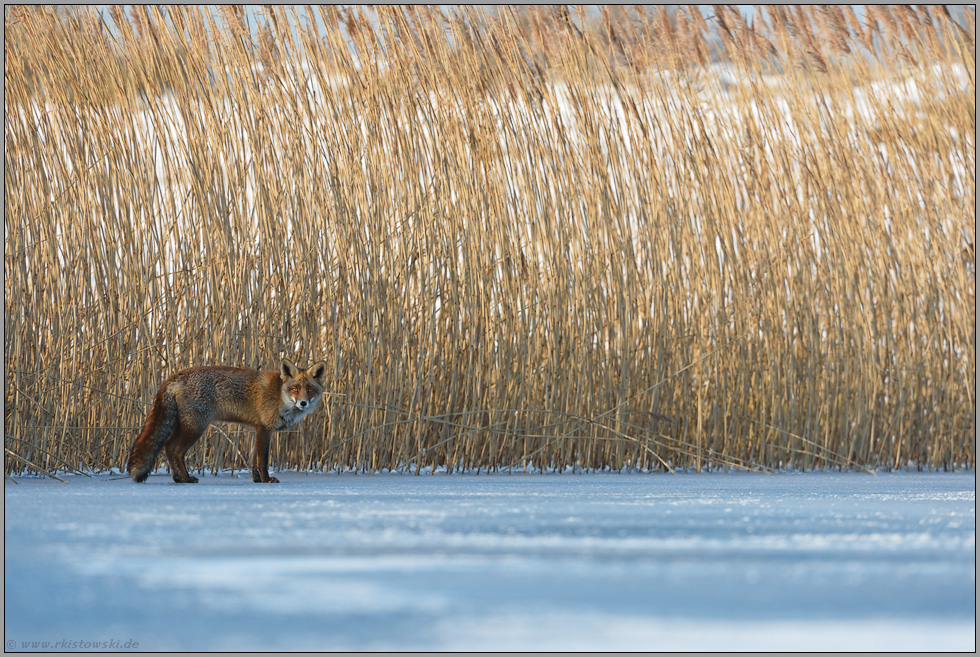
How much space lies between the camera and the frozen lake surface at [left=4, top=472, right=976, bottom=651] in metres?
1.42

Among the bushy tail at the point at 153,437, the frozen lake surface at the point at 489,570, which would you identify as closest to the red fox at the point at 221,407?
the bushy tail at the point at 153,437

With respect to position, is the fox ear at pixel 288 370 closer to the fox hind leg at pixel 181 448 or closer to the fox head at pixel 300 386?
the fox head at pixel 300 386

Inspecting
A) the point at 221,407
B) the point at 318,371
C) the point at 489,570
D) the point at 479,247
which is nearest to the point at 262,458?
the point at 221,407

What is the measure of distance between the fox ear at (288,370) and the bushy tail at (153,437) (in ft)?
0.97

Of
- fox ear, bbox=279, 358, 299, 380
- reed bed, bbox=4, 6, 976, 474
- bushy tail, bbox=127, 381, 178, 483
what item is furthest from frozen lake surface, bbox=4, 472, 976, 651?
reed bed, bbox=4, 6, 976, 474

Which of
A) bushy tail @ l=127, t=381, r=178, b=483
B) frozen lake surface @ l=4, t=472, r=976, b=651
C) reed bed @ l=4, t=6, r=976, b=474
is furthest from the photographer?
reed bed @ l=4, t=6, r=976, b=474

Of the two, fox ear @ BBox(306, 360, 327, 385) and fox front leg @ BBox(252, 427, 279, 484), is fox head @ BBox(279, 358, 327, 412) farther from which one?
fox front leg @ BBox(252, 427, 279, 484)

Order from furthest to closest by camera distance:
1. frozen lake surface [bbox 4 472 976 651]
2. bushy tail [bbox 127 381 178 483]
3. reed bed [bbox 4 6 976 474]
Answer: reed bed [bbox 4 6 976 474], bushy tail [bbox 127 381 178 483], frozen lake surface [bbox 4 472 976 651]

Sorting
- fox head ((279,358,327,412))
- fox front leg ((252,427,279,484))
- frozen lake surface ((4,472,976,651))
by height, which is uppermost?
fox head ((279,358,327,412))

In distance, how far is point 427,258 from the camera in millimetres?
3633

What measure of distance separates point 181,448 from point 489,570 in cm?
165

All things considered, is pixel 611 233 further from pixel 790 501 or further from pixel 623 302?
pixel 790 501

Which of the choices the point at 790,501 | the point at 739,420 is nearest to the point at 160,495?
the point at 790,501

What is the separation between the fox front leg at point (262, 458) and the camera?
125 inches
